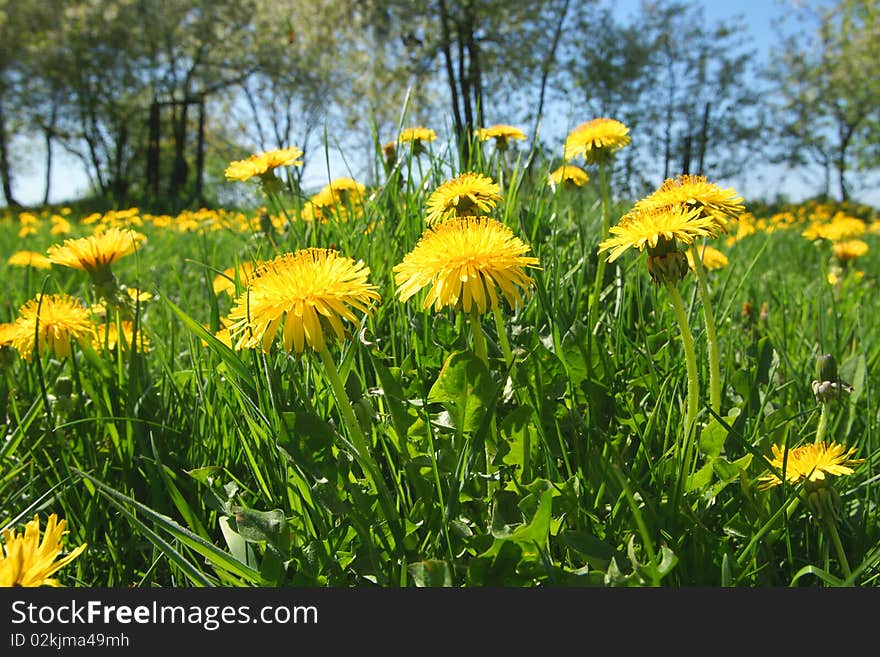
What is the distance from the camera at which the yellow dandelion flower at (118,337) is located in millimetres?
1378

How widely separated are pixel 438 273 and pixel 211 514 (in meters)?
0.57

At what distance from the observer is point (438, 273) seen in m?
0.89

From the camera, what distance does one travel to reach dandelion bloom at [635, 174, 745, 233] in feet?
3.31

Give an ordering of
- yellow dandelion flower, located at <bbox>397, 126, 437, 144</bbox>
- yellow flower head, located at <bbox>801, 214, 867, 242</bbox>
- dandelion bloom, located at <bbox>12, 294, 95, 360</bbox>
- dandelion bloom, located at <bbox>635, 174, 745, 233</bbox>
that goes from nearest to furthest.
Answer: dandelion bloom, located at <bbox>635, 174, 745, 233</bbox> < dandelion bloom, located at <bbox>12, 294, 95, 360</bbox> < yellow dandelion flower, located at <bbox>397, 126, 437, 144</bbox> < yellow flower head, located at <bbox>801, 214, 867, 242</bbox>

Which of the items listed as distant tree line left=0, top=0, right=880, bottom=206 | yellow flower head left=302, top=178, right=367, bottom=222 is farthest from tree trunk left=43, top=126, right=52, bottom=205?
yellow flower head left=302, top=178, right=367, bottom=222

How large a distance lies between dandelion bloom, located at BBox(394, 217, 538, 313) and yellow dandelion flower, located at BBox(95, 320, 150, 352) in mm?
718

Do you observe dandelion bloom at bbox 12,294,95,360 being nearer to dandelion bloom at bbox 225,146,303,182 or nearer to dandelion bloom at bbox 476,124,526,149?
dandelion bloom at bbox 225,146,303,182

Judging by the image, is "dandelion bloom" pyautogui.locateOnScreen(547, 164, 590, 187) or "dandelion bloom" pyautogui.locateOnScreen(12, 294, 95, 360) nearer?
"dandelion bloom" pyautogui.locateOnScreen(12, 294, 95, 360)

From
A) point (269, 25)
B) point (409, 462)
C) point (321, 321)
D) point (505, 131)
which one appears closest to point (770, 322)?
point (505, 131)

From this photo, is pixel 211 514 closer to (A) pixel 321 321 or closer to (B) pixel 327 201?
(A) pixel 321 321

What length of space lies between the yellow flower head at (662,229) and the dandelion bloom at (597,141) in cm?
59

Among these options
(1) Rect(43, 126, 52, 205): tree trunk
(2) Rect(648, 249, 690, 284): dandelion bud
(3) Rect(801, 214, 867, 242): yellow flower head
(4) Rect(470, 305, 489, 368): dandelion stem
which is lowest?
(4) Rect(470, 305, 489, 368): dandelion stem

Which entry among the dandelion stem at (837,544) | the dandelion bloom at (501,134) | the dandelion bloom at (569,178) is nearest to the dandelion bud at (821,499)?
the dandelion stem at (837,544)

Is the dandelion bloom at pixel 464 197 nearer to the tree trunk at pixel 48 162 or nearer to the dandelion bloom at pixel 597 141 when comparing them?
the dandelion bloom at pixel 597 141
